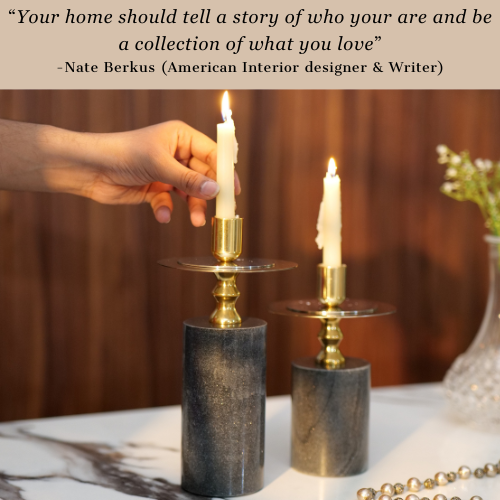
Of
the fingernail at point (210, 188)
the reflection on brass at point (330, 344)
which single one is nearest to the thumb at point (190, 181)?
the fingernail at point (210, 188)

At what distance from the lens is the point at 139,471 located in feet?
3.17

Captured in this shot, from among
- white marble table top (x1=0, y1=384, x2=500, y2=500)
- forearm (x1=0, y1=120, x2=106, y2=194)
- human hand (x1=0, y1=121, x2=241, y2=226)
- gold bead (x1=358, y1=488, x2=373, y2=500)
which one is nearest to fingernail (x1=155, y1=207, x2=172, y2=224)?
human hand (x1=0, y1=121, x2=241, y2=226)

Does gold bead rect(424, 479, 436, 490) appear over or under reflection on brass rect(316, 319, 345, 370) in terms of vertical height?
under

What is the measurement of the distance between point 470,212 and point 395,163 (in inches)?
10.2

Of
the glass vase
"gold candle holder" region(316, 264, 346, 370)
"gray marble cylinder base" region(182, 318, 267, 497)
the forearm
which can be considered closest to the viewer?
"gray marble cylinder base" region(182, 318, 267, 497)

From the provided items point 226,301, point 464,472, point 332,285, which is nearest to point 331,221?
point 332,285

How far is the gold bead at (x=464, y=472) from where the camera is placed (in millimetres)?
967

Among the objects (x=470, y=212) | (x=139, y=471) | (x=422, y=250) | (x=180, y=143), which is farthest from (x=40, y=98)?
(x=470, y=212)
